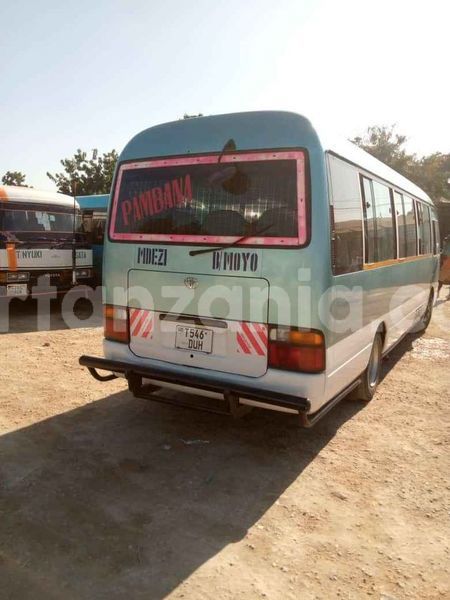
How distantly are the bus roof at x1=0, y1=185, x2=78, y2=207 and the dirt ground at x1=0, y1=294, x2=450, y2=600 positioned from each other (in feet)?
18.2

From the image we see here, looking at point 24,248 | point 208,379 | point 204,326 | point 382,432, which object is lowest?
point 382,432

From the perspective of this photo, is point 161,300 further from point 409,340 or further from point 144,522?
point 409,340

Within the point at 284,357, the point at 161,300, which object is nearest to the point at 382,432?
the point at 284,357

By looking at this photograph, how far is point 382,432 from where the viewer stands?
4633 millimetres

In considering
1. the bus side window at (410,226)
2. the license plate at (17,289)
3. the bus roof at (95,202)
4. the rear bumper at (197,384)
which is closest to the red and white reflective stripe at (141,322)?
the rear bumper at (197,384)

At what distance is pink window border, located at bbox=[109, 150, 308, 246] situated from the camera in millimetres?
3471

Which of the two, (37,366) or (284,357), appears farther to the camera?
(37,366)

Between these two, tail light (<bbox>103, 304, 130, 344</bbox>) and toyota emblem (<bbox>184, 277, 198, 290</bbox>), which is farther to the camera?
tail light (<bbox>103, 304, 130, 344</bbox>)

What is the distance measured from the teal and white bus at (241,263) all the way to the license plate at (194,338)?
0.04ft

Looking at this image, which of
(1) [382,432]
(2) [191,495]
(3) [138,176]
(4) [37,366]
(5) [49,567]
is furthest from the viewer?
(4) [37,366]

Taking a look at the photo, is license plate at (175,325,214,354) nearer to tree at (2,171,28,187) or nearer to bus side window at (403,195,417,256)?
bus side window at (403,195,417,256)

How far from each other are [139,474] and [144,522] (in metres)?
0.63

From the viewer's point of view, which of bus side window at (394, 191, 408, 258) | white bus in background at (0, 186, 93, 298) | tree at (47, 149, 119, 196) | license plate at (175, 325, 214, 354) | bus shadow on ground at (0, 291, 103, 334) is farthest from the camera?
tree at (47, 149, 119, 196)

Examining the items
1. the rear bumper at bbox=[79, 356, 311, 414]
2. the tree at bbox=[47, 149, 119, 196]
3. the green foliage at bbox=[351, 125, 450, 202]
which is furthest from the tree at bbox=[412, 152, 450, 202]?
the rear bumper at bbox=[79, 356, 311, 414]
